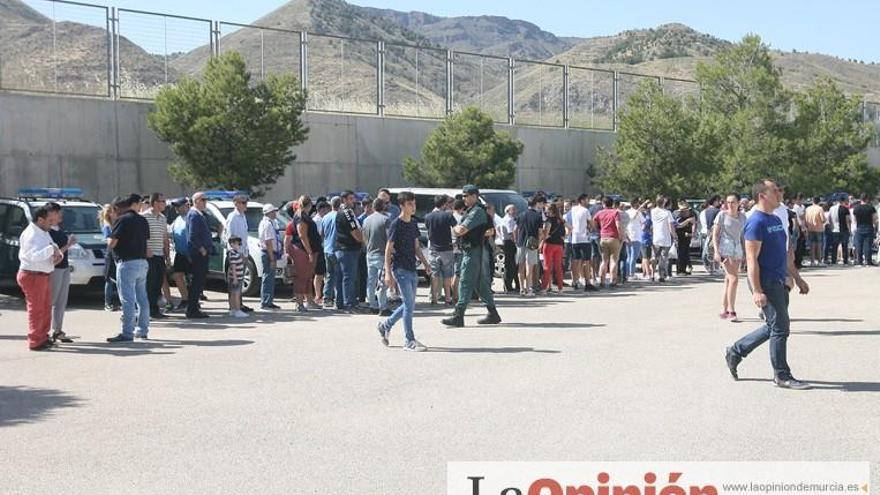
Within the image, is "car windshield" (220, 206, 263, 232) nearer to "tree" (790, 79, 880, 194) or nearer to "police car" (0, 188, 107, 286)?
"police car" (0, 188, 107, 286)

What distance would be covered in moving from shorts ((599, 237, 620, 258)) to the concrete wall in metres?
14.6

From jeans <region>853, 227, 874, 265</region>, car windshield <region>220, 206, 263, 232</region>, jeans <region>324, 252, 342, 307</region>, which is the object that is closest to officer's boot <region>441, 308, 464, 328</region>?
jeans <region>324, 252, 342, 307</region>

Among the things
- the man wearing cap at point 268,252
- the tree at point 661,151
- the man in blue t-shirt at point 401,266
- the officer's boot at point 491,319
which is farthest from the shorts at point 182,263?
the tree at point 661,151

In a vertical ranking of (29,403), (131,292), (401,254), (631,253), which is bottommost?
(29,403)

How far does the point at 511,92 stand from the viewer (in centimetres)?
4172

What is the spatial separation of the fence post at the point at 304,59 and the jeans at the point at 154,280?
19461mm

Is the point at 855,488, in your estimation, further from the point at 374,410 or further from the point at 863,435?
the point at 374,410

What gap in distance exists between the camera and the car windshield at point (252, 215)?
20047mm

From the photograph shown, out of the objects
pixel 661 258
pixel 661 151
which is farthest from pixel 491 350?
pixel 661 151

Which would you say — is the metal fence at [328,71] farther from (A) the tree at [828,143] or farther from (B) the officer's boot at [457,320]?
(B) the officer's boot at [457,320]

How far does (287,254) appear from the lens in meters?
17.4

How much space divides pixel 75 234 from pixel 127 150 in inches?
489

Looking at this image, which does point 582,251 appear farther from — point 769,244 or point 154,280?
point 769,244

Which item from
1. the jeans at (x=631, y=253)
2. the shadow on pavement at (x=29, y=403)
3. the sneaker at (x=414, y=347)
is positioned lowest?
the shadow on pavement at (x=29, y=403)
